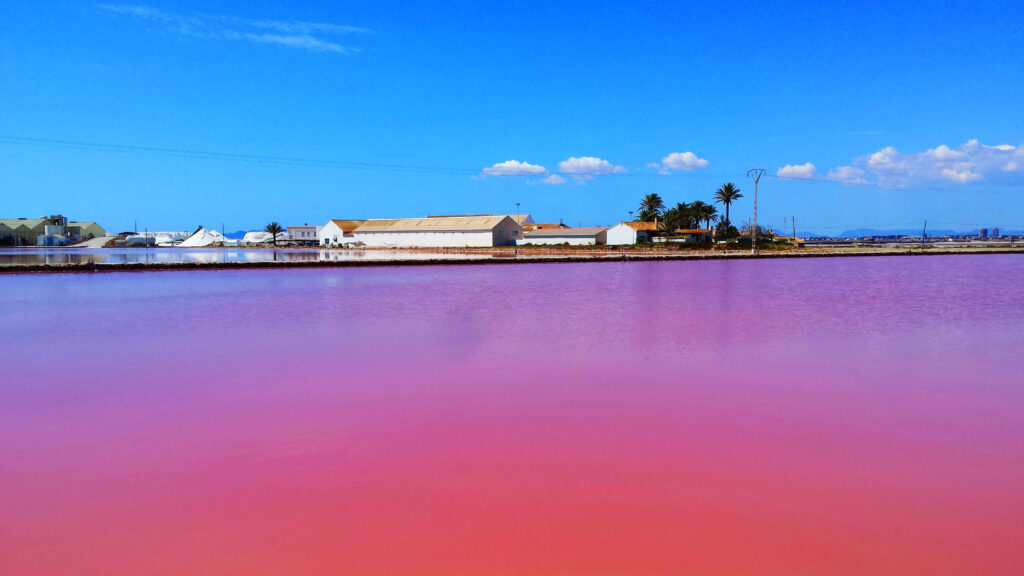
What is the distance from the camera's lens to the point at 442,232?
233 ft

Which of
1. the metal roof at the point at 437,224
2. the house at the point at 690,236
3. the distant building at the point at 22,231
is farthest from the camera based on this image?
the distant building at the point at 22,231

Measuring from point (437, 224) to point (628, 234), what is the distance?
73.2 ft

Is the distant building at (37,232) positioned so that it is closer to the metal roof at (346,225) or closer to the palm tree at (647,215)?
the metal roof at (346,225)

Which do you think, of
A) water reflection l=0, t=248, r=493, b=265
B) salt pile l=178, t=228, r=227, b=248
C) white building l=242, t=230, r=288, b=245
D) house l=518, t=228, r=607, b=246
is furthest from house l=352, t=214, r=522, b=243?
salt pile l=178, t=228, r=227, b=248

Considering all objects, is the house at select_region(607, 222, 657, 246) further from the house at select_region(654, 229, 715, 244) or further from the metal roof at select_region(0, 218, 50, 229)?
the metal roof at select_region(0, 218, 50, 229)

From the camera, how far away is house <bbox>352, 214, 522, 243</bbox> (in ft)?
225

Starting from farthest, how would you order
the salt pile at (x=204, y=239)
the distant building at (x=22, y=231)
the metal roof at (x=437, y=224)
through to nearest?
the salt pile at (x=204, y=239), the distant building at (x=22, y=231), the metal roof at (x=437, y=224)

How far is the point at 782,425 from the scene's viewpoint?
19.1ft

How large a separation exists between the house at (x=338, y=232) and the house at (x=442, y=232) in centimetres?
398

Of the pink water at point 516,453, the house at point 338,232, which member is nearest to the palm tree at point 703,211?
the house at point 338,232

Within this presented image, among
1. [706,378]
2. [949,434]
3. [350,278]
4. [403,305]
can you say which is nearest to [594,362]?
[706,378]

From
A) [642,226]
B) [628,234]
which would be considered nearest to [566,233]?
[628,234]

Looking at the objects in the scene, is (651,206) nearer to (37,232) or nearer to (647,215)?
(647,215)

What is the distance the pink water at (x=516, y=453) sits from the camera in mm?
3641
